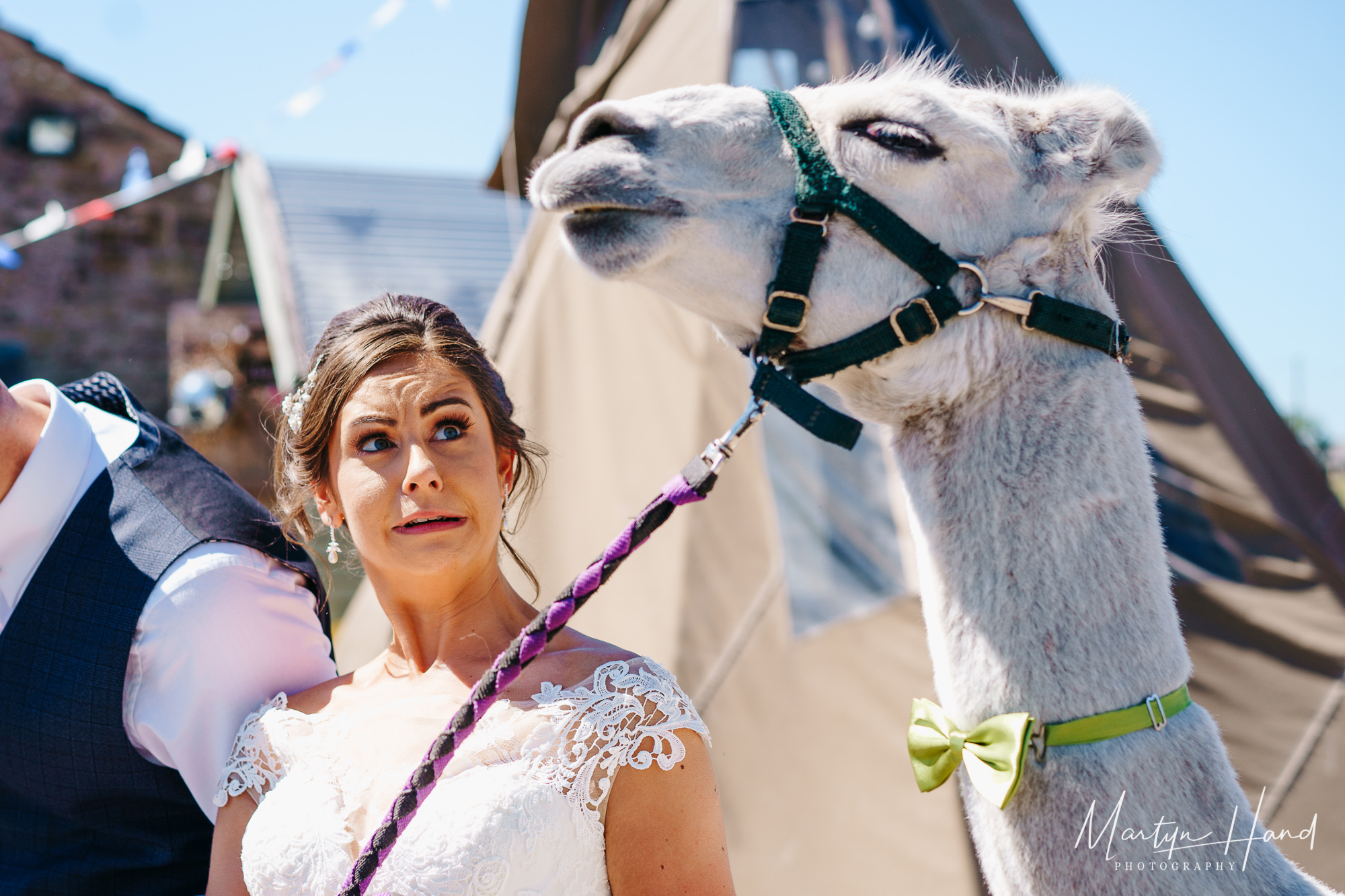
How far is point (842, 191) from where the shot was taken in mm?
1344

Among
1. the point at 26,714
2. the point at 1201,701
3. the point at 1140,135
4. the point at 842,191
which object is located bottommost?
the point at 1201,701

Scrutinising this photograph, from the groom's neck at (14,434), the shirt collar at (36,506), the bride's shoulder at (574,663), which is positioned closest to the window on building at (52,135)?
the groom's neck at (14,434)

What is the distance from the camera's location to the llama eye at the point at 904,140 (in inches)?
53.2

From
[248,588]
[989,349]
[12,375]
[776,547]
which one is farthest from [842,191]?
[12,375]

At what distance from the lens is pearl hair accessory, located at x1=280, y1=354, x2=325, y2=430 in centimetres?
168

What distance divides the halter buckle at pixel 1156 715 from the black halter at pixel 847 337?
470 millimetres

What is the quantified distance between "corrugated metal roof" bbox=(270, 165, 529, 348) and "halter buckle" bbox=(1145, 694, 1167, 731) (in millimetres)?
6075

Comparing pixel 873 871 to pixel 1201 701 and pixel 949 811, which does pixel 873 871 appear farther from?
pixel 1201 701

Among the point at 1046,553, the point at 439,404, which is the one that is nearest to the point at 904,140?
the point at 1046,553

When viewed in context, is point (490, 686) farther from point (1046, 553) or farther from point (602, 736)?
point (1046, 553)

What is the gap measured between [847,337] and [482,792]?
2.66ft

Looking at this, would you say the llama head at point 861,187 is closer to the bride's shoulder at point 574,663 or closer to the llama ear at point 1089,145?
the llama ear at point 1089,145

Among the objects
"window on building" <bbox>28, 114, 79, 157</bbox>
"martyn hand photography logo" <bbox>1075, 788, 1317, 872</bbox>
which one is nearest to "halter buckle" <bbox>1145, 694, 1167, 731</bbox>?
"martyn hand photography logo" <bbox>1075, 788, 1317, 872</bbox>

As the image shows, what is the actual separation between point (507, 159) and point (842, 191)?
368cm
